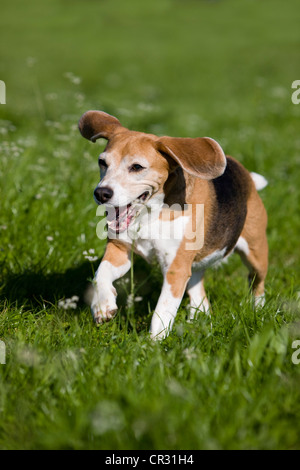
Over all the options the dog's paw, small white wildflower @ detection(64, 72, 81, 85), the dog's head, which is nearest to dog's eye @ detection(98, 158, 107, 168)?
the dog's head

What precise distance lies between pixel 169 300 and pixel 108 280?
1.36 ft

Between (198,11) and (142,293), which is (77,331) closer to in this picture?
(142,293)

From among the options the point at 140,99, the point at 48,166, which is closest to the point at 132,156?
the point at 48,166

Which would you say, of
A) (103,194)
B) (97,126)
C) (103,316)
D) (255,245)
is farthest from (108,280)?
(255,245)

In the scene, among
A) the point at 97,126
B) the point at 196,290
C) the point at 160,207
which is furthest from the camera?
the point at 196,290

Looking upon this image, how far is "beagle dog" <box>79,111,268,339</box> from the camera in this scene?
3.38 metres

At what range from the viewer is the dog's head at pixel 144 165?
3338mm

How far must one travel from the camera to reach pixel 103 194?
10.7 ft

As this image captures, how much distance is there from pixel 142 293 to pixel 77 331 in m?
1.34

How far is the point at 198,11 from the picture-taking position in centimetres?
3438

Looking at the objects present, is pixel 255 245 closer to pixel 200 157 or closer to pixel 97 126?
pixel 200 157

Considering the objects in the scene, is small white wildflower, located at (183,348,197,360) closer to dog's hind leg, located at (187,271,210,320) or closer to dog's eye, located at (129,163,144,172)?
dog's eye, located at (129,163,144,172)

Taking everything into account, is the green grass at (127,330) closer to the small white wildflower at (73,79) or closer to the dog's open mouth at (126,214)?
the small white wildflower at (73,79)

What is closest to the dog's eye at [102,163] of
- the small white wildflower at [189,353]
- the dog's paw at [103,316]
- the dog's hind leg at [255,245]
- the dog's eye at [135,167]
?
the dog's eye at [135,167]
